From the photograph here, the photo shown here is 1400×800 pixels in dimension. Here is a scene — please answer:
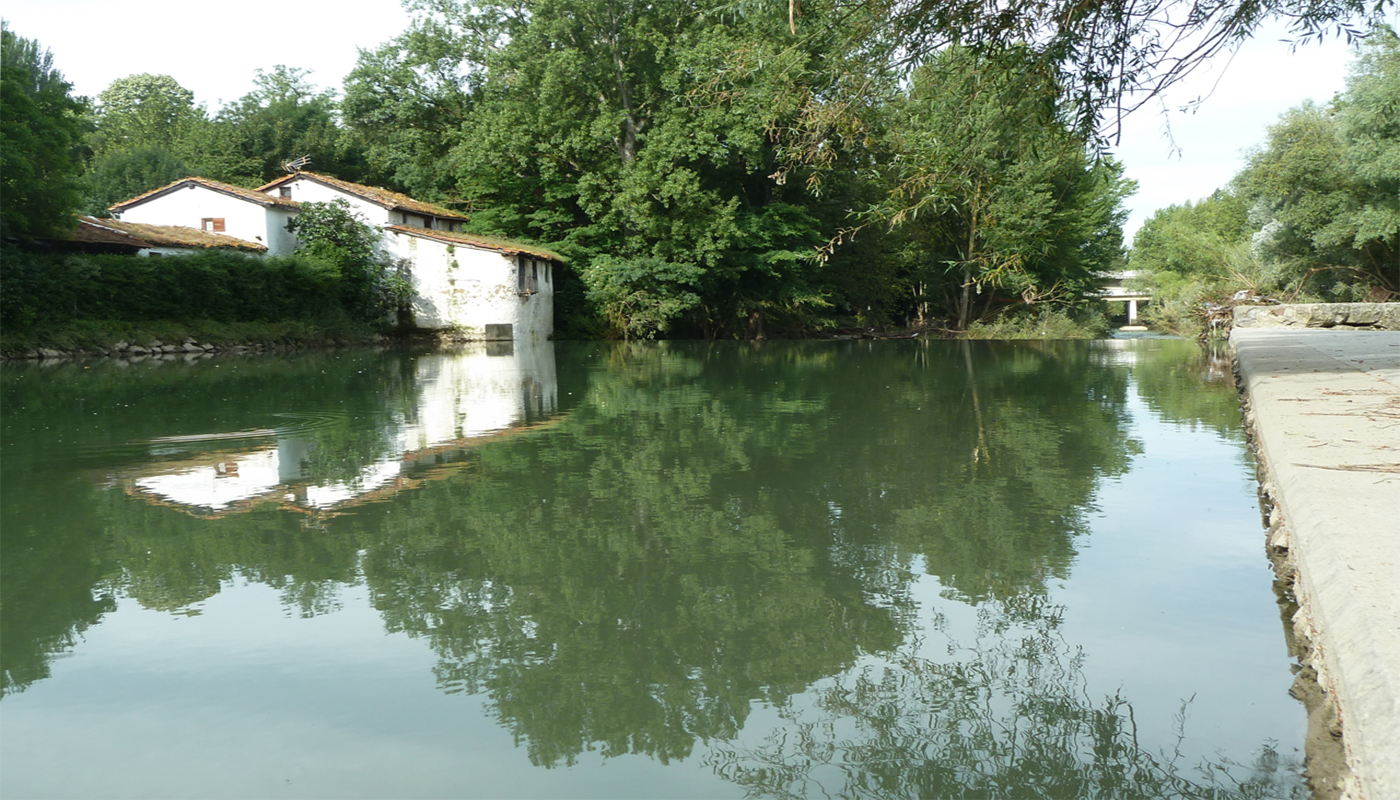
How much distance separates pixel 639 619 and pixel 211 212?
35060 mm

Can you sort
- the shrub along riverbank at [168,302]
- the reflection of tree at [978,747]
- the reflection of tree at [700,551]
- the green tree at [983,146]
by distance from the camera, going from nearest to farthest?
the reflection of tree at [978,747], the reflection of tree at [700,551], the green tree at [983,146], the shrub along riverbank at [168,302]

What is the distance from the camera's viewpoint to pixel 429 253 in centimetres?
3353

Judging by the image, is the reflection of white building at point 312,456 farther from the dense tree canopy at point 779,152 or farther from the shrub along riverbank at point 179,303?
the shrub along riverbank at point 179,303

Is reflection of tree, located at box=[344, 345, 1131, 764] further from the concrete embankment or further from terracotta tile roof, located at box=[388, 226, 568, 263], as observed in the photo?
terracotta tile roof, located at box=[388, 226, 568, 263]

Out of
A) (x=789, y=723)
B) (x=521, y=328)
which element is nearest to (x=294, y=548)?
(x=789, y=723)

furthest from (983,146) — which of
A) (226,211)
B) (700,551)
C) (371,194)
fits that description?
(226,211)

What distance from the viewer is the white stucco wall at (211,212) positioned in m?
33.5

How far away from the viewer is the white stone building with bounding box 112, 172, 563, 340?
33094 mm

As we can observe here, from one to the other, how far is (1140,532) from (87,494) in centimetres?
610

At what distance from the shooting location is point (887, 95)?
31.3 ft

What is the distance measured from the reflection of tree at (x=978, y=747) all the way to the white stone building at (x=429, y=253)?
30.5 metres

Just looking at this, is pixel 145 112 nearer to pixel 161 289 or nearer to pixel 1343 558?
pixel 161 289

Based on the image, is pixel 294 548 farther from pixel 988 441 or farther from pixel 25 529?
pixel 988 441

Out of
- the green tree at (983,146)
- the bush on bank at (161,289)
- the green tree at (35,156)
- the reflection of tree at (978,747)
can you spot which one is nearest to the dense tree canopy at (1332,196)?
the green tree at (983,146)
